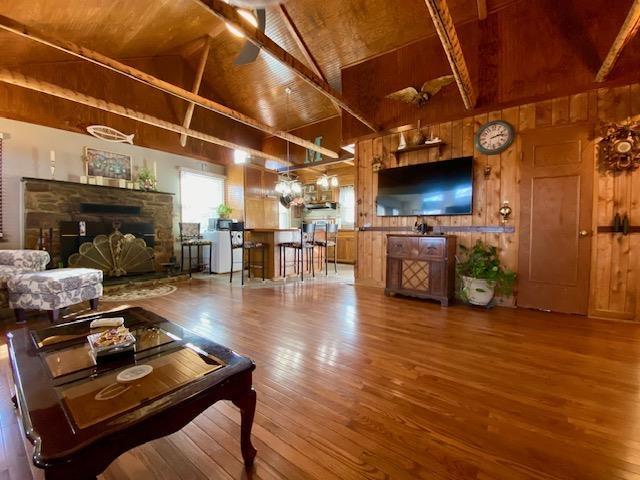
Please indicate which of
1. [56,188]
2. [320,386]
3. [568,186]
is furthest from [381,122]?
[56,188]

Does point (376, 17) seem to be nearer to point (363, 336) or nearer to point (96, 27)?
point (96, 27)

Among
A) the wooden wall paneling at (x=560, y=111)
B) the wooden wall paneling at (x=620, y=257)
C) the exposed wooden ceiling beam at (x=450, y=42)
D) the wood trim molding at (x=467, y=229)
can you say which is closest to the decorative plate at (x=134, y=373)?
the exposed wooden ceiling beam at (x=450, y=42)

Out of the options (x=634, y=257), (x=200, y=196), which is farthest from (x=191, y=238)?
(x=634, y=257)

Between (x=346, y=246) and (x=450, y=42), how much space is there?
226 inches

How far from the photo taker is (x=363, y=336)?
257cm

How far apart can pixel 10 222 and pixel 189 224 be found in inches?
111

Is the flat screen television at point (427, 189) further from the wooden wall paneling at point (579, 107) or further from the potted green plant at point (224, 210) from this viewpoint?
the potted green plant at point (224, 210)

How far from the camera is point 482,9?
3.66 m

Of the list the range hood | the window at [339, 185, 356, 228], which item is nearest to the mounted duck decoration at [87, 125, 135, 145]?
the range hood

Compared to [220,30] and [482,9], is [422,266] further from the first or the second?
[220,30]

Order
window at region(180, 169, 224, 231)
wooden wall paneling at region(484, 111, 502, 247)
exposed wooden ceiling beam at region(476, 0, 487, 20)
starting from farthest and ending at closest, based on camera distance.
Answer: window at region(180, 169, 224, 231)
wooden wall paneling at region(484, 111, 502, 247)
exposed wooden ceiling beam at region(476, 0, 487, 20)

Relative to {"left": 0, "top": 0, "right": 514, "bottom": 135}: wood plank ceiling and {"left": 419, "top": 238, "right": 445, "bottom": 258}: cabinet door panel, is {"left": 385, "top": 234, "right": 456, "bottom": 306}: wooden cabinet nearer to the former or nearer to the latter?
{"left": 419, "top": 238, "right": 445, "bottom": 258}: cabinet door panel

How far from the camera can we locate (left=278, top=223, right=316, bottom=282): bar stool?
524cm

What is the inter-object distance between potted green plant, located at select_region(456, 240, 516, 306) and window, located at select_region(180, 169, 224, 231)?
6010mm
